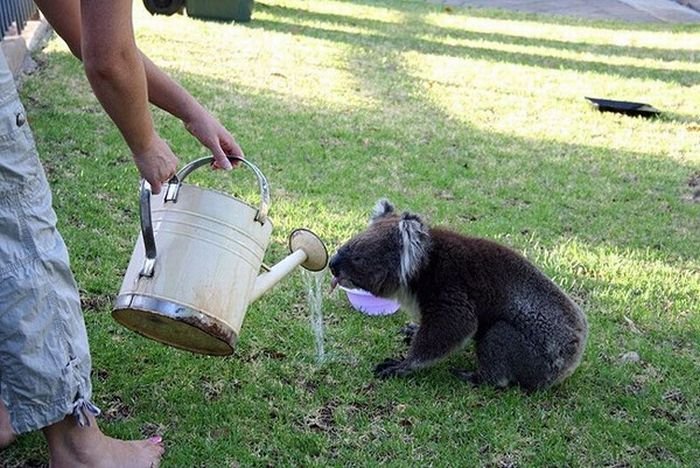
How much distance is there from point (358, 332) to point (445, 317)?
0.55 metres

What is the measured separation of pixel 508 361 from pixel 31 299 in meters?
1.96

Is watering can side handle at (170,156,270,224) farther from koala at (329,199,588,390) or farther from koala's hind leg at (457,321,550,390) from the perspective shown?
koala's hind leg at (457,321,550,390)

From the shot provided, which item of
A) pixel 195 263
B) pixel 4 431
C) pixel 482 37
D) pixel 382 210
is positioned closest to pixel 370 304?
pixel 382 210

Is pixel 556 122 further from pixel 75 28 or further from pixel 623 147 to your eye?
pixel 75 28

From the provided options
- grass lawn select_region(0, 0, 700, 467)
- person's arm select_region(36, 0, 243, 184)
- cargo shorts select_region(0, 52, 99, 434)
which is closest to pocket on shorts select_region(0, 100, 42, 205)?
cargo shorts select_region(0, 52, 99, 434)

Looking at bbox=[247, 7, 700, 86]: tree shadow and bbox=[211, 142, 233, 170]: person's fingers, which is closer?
bbox=[211, 142, 233, 170]: person's fingers

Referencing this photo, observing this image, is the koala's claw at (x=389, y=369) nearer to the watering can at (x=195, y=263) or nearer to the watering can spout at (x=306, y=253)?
the watering can spout at (x=306, y=253)

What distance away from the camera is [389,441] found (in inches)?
124

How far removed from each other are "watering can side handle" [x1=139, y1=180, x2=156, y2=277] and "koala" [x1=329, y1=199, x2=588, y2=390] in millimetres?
1105

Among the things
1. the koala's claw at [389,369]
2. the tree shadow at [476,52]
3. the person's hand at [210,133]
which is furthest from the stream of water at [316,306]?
the tree shadow at [476,52]

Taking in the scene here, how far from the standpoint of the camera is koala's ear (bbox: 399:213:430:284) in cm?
357

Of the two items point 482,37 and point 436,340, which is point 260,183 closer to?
point 436,340

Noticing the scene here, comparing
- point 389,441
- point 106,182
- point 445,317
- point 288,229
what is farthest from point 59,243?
point 106,182

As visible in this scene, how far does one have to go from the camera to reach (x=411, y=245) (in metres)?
3.57
